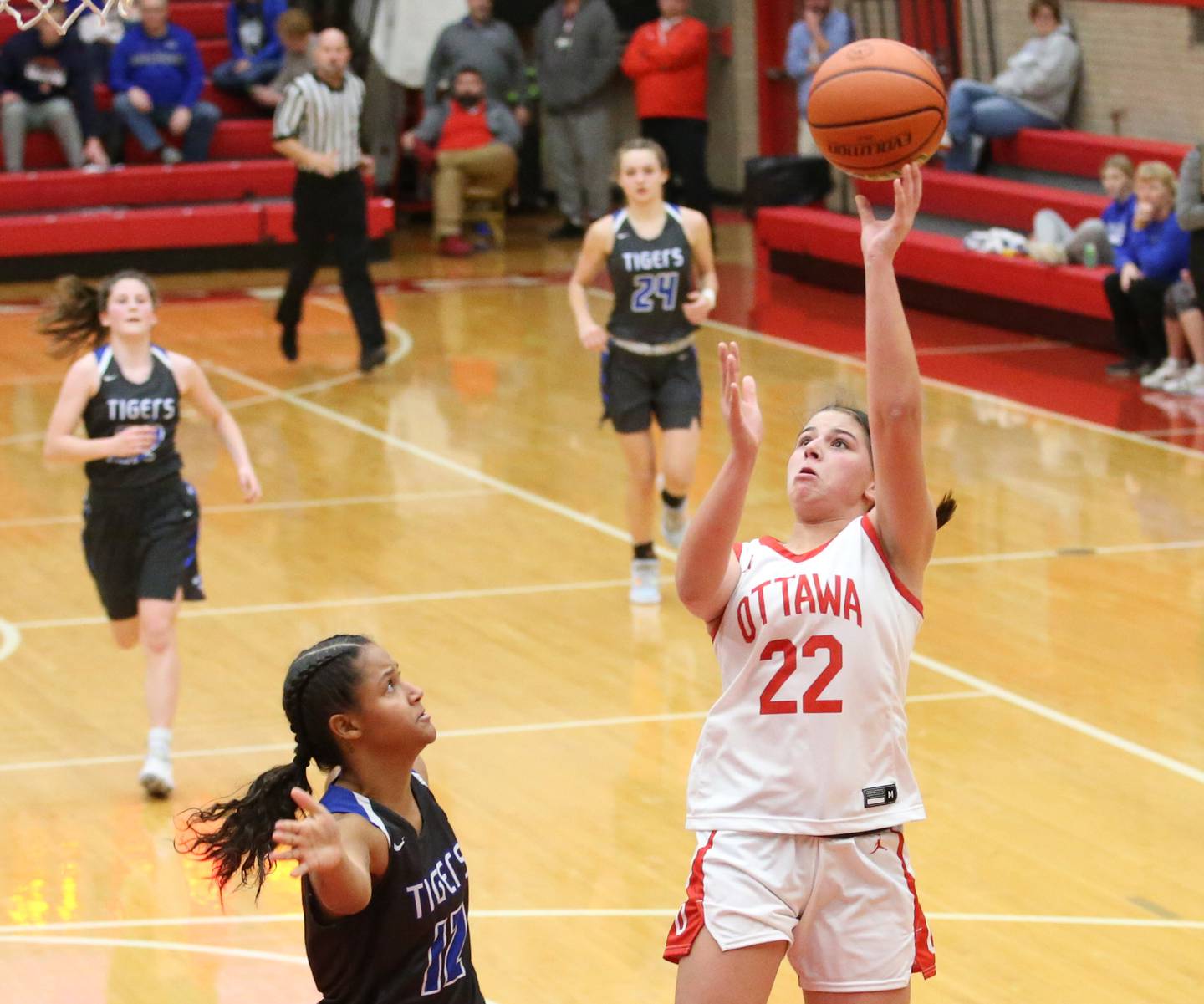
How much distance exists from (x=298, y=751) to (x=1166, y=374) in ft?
30.6

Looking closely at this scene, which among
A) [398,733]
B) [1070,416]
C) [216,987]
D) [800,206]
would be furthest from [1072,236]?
→ [398,733]

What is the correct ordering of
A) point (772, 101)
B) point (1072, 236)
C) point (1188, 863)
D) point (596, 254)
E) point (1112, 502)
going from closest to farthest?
point (1188, 863)
point (596, 254)
point (1112, 502)
point (1072, 236)
point (772, 101)

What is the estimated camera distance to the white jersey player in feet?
11.1

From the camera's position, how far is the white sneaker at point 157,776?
6273mm

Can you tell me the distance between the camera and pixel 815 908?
3422 millimetres

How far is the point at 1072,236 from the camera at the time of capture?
13.0m

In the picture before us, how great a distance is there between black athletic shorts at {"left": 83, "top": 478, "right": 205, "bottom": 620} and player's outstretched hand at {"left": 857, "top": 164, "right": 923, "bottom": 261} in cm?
353

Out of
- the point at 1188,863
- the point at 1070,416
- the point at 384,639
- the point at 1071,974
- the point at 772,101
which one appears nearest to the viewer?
the point at 1071,974

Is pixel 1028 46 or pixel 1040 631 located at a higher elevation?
pixel 1028 46

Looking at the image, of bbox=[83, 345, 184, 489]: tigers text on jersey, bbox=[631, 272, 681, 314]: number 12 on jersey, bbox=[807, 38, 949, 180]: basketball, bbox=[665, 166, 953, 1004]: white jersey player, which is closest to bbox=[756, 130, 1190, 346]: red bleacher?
bbox=[631, 272, 681, 314]: number 12 on jersey

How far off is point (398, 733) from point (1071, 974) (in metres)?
2.45

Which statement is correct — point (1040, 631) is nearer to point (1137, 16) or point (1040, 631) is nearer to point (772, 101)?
point (1137, 16)

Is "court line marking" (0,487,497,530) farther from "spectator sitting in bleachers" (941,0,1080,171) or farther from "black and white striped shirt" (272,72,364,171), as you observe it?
"spectator sitting in bleachers" (941,0,1080,171)

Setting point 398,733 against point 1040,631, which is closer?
point 398,733
